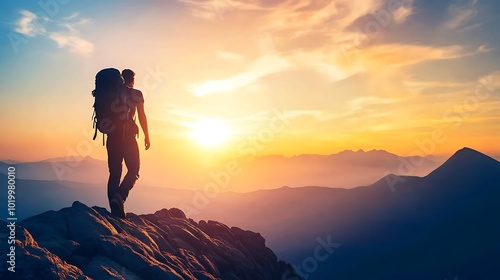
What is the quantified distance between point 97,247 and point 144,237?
3602 mm

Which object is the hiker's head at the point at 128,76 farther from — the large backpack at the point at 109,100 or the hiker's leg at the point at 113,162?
the hiker's leg at the point at 113,162

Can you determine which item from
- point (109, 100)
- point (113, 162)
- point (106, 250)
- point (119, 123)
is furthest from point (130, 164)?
point (106, 250)

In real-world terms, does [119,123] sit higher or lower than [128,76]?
lower

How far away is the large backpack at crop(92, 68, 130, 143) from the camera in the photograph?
1722 cm

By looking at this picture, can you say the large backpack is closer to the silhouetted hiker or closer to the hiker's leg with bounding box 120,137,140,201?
the silhouetted hiker

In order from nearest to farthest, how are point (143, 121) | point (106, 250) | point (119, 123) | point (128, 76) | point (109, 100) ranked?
point (106, 250)
point (109, 100)
point (119, 123)
point (128, 76)
point (143, 121)

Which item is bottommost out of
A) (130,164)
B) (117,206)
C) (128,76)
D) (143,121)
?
(117,206)

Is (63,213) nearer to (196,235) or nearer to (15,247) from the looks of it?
(15,247)

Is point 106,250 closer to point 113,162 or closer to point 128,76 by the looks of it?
point 113,162

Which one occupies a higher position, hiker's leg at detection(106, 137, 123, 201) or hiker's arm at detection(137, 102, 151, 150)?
hiker's arm at detection(137, 102, 151, 150)

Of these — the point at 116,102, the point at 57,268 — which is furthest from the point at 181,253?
the point at 57,268

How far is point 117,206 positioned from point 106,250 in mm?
4583

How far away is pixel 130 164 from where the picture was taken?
18562 mm

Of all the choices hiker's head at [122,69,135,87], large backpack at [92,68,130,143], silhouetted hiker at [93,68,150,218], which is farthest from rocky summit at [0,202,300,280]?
hiker's head at [122,69,135,87]
